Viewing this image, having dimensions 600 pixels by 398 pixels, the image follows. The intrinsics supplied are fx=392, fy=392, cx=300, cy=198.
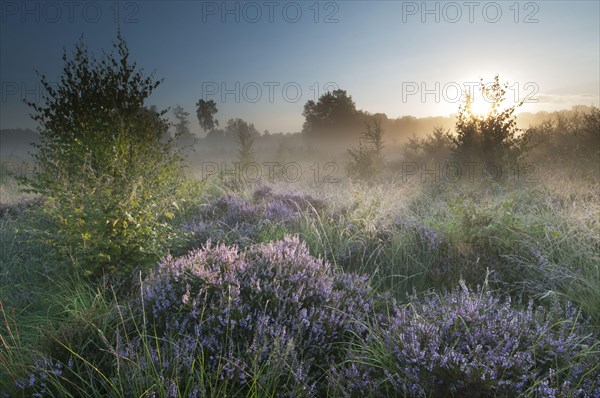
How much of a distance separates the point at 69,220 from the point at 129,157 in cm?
102

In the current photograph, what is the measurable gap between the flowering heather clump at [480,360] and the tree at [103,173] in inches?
111

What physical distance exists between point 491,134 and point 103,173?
11.9m

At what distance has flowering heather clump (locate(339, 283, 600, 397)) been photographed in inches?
76.3

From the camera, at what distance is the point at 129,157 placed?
14.7 feet

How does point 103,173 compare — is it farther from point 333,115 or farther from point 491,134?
point 333,115

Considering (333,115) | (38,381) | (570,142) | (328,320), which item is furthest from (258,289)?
(333,115)

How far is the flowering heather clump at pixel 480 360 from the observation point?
194cm

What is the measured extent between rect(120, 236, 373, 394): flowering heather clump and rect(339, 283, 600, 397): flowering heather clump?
348mm

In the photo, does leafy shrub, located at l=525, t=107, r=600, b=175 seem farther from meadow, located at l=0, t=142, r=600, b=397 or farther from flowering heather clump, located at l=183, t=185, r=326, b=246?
flowering heather clump, located at l=183, t=185, r=326, b=246

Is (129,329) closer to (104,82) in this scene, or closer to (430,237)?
(104,82)

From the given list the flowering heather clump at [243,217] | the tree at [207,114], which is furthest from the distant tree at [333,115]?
the flowering heather clump at [243,217]

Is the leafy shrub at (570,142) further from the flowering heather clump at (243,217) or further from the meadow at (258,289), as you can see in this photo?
the flowering heather clump at (243,217)

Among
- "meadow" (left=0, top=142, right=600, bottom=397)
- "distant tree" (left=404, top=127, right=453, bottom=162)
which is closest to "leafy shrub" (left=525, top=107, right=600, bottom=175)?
"distant tree" (left=404, top=127, right=453, bottom=162)

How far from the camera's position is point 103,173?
4.24 m
